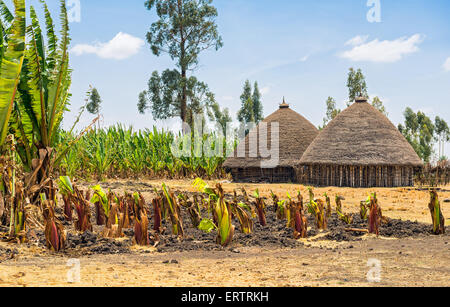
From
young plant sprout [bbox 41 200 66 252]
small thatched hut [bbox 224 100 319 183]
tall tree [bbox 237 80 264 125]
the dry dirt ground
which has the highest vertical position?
tall tree [bbox 237 80 264 125]

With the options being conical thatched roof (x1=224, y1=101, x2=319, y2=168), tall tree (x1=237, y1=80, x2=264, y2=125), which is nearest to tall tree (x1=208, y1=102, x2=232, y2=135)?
tall tree (x1=237, y1=80, x2=264, y2=125)

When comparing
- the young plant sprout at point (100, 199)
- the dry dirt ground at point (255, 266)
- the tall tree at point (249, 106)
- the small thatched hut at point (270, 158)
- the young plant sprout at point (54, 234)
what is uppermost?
the tall tree at point (249, 106)

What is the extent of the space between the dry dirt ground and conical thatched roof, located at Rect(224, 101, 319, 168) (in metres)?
16.1

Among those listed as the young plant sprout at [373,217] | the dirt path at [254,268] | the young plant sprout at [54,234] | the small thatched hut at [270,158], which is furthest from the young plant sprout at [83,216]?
the small thatched hut at [270,158]

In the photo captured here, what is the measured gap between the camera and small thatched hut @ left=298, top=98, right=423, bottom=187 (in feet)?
66.0

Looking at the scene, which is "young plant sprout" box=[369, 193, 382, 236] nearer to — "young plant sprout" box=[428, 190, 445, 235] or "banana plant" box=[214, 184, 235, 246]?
"young plant sprout" box=[428, 190, 445, 235]

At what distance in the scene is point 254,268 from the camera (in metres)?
5.07

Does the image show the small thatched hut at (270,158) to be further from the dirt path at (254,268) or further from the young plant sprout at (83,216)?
the dirt path at (254,268)

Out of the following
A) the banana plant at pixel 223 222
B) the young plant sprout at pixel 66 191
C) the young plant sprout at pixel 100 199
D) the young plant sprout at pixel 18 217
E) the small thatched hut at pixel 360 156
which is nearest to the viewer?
the banana plant at pixel 223 222

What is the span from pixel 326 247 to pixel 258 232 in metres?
1.34

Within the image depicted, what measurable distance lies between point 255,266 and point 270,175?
17966 mm

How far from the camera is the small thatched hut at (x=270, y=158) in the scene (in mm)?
22844

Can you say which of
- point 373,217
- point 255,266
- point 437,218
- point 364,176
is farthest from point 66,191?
point 364,176
